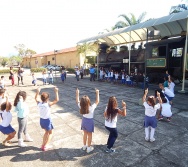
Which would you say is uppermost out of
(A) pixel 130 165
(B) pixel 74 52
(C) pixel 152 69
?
(B) pixel 74 52

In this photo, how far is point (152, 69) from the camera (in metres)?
14.2

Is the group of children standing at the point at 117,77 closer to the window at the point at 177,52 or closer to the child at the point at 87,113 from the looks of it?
the window at the point at 177,52

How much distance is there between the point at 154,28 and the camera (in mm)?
13680

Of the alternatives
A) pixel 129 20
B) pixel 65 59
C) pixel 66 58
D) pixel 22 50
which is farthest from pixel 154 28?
pixel 22 50

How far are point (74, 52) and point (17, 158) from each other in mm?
32331

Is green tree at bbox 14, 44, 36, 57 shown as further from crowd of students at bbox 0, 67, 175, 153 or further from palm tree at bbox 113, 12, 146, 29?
crowd of students at bbox 0, 67, 175, 153

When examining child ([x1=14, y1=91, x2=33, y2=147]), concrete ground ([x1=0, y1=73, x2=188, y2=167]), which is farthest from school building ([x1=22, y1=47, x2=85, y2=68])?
child ([x1=14, y1=91, x2=33, y2=147])

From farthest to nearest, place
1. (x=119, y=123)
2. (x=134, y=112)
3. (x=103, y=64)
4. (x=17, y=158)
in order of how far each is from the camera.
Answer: (x=103, y=64), (x=134, y=112), (x=119, y=123), (x=17, y=158)

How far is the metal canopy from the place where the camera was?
9.16 m

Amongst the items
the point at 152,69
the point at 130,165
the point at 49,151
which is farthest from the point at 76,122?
the point at 152,69

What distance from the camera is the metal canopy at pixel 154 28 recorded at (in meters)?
9.16

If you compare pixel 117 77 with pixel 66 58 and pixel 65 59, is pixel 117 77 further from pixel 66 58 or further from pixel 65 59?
pixel 65 59

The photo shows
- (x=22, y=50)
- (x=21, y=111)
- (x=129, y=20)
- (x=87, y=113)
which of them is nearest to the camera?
(x=87, y=113)

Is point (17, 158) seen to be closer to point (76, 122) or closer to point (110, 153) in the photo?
point (110, 153)
